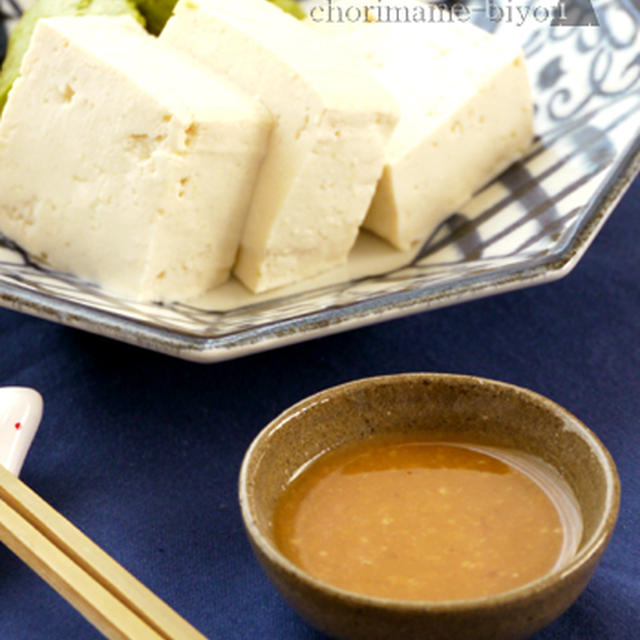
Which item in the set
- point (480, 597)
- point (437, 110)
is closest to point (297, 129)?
point (437, 110)

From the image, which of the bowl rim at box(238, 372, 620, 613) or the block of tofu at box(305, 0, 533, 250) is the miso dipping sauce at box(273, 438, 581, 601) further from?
the block of tofu at box(305, 0, 533, 250)

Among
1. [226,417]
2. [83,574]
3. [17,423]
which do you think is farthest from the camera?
[226,417]

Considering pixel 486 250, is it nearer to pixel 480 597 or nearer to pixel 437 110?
pixel 437 110

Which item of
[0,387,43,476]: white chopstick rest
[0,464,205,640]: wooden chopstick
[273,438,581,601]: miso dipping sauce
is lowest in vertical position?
[0,387,43,476]: white chopstick rest

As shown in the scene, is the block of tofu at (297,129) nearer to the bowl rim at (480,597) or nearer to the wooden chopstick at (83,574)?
the bowl rim at (480,597)

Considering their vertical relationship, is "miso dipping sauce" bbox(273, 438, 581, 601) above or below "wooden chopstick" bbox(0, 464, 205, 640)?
above

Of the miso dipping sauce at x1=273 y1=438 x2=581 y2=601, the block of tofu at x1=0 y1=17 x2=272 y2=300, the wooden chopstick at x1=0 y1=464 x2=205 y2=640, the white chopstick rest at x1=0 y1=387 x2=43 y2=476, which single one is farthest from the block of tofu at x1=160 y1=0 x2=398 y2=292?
the wooden chopstick at x1=0 y1=464 x2=205 y2=640
